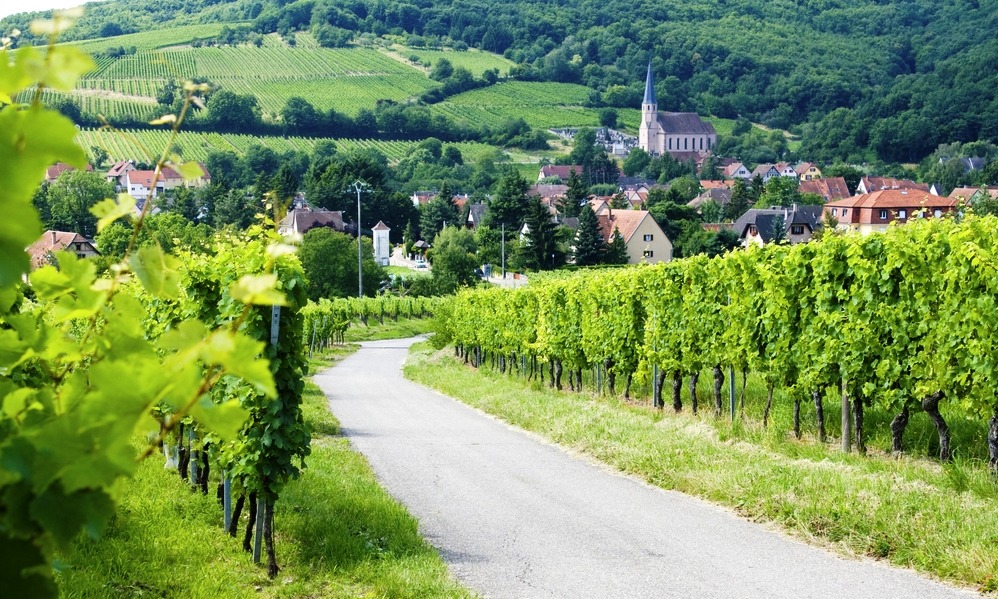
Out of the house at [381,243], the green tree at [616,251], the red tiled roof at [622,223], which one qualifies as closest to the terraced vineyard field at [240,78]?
the house at [381,243]

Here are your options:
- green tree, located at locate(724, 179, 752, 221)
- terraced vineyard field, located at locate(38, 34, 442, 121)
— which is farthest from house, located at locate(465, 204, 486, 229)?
terraced vineyard field, located at locate(38, 34, 442, 121)

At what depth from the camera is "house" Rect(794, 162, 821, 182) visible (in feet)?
547

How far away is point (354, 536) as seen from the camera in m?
8.78

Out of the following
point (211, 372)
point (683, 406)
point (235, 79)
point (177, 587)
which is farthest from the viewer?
point (235, 79)

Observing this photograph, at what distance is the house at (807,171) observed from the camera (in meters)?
167

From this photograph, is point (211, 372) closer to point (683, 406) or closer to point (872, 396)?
point (872, 396)

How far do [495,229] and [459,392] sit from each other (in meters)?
71.6

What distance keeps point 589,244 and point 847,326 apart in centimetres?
7342

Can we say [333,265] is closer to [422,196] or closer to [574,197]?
[574,197]

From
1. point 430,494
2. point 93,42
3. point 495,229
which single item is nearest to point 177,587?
point 430,494

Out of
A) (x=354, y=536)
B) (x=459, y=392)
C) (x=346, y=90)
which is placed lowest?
(x=459, y=392)

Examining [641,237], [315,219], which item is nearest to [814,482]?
[641,237]

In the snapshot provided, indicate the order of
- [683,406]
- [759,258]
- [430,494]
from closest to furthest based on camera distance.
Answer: [430,494], [759,258], [683,406]

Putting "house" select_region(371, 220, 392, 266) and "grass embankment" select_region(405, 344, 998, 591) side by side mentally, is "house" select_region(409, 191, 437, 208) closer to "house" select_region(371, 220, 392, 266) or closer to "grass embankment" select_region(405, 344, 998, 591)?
"house" select_region(371, 220, 392, 266)
